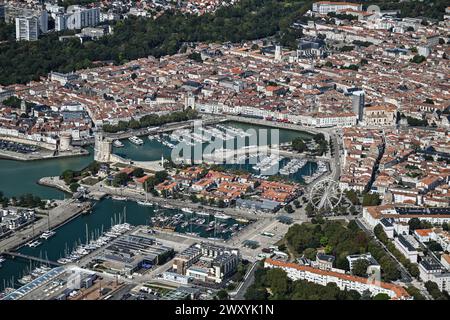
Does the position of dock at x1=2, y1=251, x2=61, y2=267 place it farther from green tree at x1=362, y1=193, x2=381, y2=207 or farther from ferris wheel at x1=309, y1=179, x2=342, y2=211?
green tree at x1=362, y1=193, x2=381, y2=207

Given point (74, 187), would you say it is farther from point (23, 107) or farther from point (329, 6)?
point (329, 6)

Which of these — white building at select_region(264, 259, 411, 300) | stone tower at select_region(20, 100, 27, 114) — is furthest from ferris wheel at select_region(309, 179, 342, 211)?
stone tower at select_region(20, 100, 27, 114)

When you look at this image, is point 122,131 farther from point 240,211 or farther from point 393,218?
point 393,218

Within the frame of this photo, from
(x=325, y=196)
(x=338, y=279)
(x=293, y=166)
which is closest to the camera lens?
(x=338, y=279)

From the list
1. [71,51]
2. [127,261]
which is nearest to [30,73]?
[71,51]

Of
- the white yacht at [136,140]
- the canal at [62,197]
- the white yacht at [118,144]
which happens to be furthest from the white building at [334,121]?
the white yacht at [118,144]

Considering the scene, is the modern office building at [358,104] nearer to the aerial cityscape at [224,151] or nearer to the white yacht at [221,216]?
the aerial cityscape at [224,151]

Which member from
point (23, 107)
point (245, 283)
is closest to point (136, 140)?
point (23, 107)
